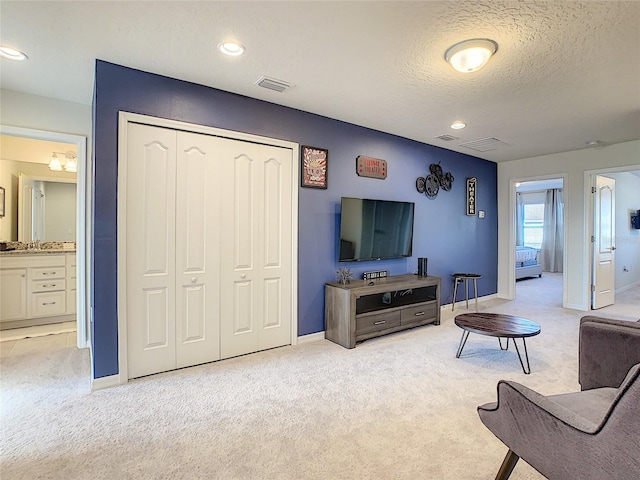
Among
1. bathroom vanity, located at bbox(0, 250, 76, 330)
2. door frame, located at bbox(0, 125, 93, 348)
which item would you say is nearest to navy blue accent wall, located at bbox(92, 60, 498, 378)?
door frame, located at bbox(0, 125, 93, 348)

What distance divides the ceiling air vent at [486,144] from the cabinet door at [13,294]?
5.96 m

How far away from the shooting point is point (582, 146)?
4.86 m

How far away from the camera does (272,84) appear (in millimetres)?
2865

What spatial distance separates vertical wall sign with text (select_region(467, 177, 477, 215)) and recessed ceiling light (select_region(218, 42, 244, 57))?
4257 millimetres

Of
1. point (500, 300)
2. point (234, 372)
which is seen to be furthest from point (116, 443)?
point (500, 300)

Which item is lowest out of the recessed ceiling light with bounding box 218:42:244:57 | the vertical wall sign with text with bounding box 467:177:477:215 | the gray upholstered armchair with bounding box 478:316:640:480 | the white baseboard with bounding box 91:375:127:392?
the white baseboard with bounding box 91:375:127:392

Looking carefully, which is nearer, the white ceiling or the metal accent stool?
the white ceiling

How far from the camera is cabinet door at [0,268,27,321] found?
12.9ft

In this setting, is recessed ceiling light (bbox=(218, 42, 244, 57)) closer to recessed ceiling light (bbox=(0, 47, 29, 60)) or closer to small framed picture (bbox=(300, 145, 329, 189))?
small framed picture (bbox=(300, 145, 329, 189))

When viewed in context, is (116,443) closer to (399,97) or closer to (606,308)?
(399,97)

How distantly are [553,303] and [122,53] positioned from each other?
6.54m

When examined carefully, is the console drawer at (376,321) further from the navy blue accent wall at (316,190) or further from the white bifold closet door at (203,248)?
the white bifold closet door at (203,248)

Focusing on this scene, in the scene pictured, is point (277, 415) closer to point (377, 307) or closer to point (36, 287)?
point (377, 307)

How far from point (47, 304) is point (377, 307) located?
13.3 feet
